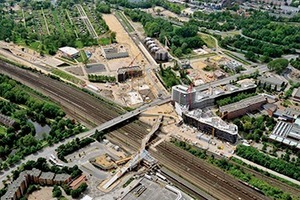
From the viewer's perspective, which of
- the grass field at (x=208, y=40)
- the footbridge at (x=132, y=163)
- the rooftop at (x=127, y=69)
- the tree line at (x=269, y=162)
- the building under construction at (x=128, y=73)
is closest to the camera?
the footbridge at (x=132, y=163)

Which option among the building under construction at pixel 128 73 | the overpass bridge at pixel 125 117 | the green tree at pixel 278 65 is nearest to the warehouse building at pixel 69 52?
the building under construction at pixel 128 73

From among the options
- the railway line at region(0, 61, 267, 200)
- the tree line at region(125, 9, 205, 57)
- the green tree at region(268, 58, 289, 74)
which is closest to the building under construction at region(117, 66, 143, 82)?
the railway line at region(0, 61, 267, 200)

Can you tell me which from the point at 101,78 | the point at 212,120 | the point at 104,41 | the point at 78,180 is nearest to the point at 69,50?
the point at 104,41

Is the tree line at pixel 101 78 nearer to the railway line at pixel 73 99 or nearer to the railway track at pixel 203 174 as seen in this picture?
the railway line at pixel 73 99

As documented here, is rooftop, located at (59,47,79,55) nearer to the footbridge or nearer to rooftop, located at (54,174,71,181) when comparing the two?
the footbridge

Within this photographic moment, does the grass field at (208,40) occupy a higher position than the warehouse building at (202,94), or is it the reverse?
the warehouse building at (202,94)

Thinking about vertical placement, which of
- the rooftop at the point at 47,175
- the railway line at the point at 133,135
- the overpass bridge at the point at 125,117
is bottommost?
the railway line at the point at 133,135

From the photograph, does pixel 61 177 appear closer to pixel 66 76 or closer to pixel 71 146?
pixel 71 146
